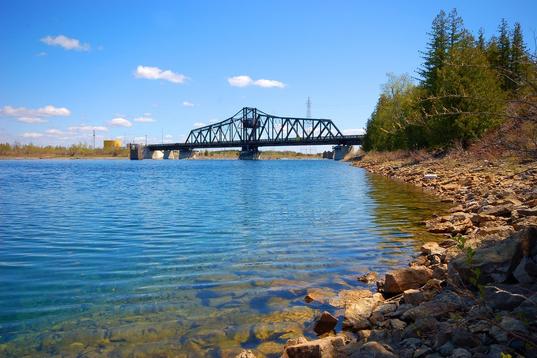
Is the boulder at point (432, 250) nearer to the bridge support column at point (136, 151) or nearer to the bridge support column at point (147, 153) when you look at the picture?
the bridge support column at point (136, 151)

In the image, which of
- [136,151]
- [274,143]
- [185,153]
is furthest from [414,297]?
[185,153]

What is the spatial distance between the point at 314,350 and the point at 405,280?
273 centimetres

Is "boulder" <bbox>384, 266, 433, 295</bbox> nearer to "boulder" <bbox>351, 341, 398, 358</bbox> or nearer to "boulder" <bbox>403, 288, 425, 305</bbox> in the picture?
"boulder" <bbox>403, 288, 425, 305</bbox>

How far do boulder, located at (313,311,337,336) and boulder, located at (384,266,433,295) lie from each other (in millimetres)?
1397

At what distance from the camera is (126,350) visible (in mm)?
5262

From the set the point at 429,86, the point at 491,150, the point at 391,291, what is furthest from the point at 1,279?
the point at 429,86

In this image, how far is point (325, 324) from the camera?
5.73 meters

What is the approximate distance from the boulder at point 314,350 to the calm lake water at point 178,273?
71 cm

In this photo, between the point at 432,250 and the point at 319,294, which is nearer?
the point at 319,294

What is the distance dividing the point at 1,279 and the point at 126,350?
4.58m

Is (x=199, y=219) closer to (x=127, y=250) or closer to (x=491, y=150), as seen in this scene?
(x=127, y=250)

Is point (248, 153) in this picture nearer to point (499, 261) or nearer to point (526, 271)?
point (499, 261)

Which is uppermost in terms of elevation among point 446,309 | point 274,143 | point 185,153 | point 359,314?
point 274,143

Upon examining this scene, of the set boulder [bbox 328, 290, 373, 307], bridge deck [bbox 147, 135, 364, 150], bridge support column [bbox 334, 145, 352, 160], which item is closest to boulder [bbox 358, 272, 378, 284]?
boulder [bbox 328, 290, 373, 307]
